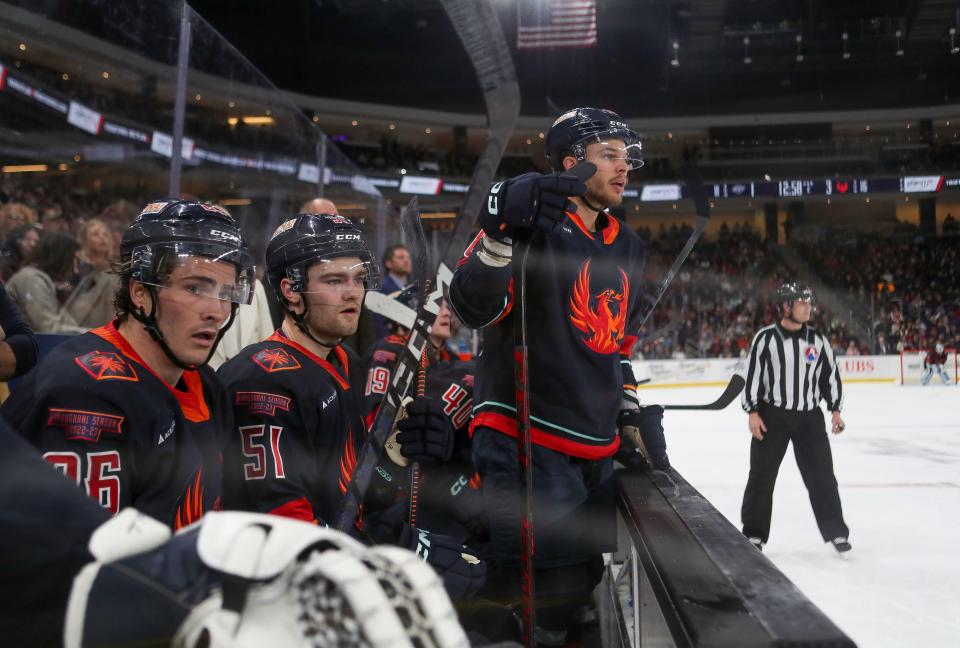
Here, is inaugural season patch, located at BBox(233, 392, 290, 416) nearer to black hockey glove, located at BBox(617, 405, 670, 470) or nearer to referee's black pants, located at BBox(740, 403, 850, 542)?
black hockey glove, located at BBox(617, 405, 670, 470)

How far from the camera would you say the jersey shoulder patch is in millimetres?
1360

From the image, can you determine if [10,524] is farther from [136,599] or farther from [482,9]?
[482,9]

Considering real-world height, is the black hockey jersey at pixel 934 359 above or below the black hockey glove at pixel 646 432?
above

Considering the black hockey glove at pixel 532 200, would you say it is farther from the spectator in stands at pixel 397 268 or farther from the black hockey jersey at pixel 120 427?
the spectator in stands at pixel 397 268

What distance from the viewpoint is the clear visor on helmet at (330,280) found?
1.51 m

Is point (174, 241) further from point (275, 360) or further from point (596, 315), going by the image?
point (596, 315)

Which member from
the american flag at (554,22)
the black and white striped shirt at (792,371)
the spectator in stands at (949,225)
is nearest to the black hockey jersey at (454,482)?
the black and white striped shirt at (792,371)

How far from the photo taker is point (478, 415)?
1650mm

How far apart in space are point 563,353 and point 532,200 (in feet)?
1.33

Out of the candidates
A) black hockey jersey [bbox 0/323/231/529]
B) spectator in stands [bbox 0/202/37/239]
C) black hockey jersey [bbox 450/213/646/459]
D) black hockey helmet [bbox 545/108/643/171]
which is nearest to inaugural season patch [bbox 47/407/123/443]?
black hockey jersey [bbox 0/323/231/529]

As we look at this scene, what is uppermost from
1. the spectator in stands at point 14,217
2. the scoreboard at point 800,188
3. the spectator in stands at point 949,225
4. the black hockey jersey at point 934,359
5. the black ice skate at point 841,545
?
the scoreboard at point 800,188

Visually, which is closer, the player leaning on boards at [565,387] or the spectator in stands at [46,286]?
the player leaning on boards at [565,387]

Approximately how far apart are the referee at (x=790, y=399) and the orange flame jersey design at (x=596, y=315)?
6.49 feet

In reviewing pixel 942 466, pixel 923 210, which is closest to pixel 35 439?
pixel 942 466
